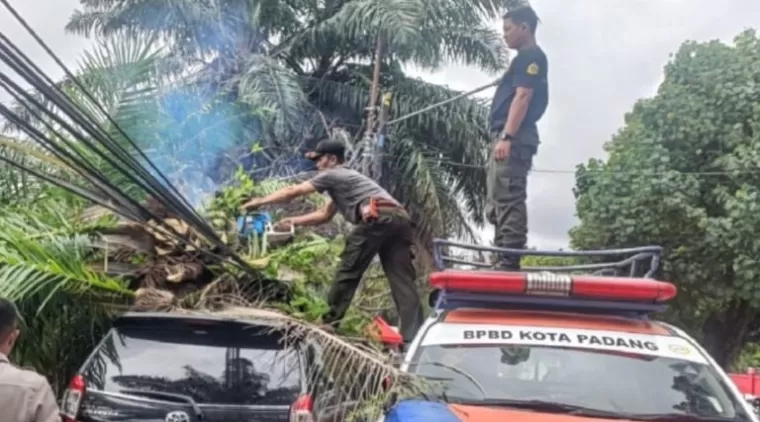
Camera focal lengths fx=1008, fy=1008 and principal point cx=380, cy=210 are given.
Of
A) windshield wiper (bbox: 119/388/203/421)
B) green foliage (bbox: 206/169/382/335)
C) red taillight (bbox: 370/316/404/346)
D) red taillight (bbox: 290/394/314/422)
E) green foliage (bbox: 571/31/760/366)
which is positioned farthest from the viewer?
green foliage (bbox: 571/31/760/366)

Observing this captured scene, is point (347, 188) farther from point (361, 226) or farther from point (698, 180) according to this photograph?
point (698, 180)

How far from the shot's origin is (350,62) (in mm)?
19641

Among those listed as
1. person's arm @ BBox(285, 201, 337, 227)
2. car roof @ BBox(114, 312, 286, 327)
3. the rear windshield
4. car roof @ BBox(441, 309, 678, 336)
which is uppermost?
person's arm @ BBox(285, 201, 337, 227)

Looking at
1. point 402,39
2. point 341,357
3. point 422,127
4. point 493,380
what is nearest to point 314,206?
point 341,357

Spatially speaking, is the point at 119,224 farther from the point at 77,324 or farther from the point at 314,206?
the point at 314,206

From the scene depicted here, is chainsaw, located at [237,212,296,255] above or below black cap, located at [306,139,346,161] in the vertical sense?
below

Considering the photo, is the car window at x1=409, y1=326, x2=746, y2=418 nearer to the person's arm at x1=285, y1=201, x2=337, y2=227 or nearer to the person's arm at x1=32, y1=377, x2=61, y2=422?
the person's arm at x1=32, y1=377, x2=61, y2=422

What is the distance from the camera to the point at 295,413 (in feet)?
17.5

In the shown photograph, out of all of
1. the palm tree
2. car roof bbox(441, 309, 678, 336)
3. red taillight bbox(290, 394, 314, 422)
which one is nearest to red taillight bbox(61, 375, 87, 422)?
red taillight bbox(290, 394, 314, 422)

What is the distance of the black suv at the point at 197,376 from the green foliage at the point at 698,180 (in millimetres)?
13276

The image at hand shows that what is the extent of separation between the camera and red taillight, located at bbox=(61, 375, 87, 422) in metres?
5.31

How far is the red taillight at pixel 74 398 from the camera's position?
5.31m

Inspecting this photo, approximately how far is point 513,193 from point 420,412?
311 cm

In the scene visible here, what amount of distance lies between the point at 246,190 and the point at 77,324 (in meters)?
1.94
